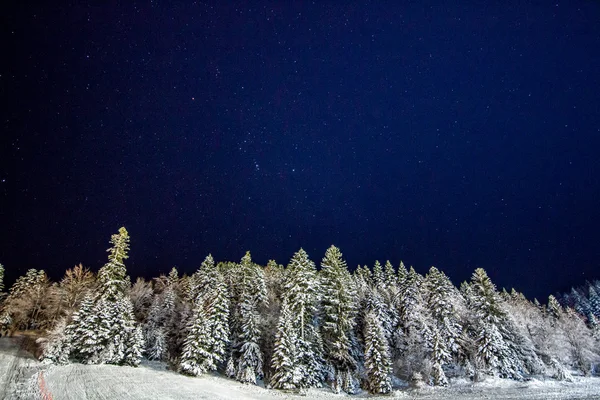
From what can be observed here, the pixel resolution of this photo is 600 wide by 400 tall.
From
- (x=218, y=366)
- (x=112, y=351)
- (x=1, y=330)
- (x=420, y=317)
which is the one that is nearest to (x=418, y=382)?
(x=420, y=317)

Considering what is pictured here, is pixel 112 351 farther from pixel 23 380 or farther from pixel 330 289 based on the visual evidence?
pixel 330 289

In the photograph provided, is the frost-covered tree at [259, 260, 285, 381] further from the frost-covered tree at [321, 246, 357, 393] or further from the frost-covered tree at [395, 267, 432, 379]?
the frost-covered tree at [395, 267, 432, 379]

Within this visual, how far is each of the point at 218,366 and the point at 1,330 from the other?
44295 mm

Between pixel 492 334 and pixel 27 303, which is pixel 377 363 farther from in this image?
pixel 27 303

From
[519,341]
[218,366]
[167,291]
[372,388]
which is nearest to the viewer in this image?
[372,388]

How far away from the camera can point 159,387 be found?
32.3 metres

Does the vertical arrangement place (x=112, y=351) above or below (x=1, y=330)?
below

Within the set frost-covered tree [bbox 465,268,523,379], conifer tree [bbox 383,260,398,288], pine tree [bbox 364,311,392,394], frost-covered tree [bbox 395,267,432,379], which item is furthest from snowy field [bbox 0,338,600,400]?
conifer tree [bbox 383,260,398,288]

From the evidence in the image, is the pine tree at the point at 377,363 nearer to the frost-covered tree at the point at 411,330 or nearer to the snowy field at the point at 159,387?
the snowy field at the point at 159,387

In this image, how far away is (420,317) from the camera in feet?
156

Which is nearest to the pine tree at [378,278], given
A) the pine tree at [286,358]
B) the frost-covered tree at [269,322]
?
the frost-covered tree at [269,322]

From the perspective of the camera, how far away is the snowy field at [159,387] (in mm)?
29656

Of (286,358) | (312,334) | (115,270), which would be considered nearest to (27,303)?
(115,270)

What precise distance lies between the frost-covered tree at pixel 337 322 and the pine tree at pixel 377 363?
2.47m
